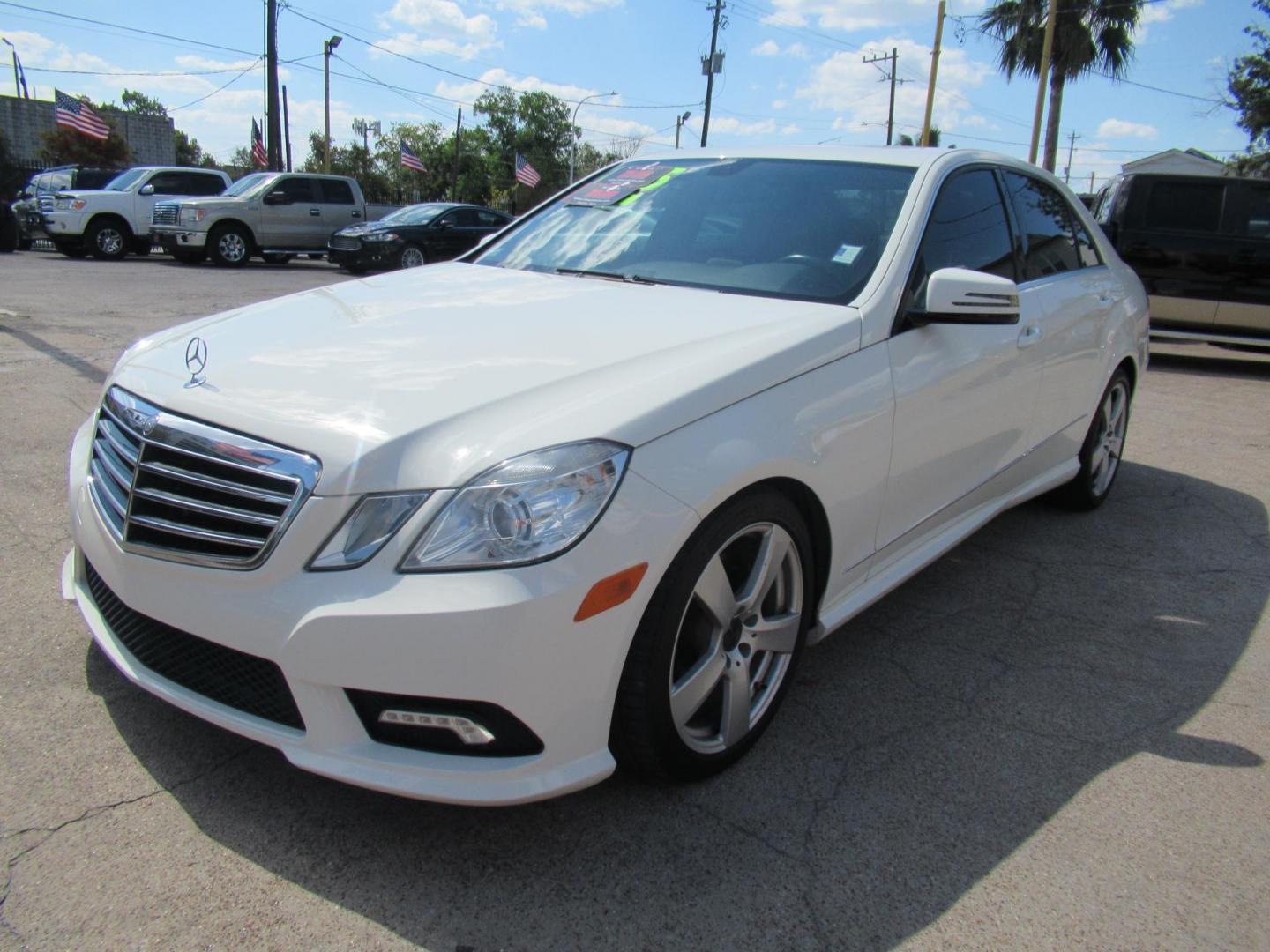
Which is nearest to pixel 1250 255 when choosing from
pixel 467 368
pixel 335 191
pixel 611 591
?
pixel 467 368

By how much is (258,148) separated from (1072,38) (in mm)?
28769

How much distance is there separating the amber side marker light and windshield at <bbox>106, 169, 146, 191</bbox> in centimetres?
2073

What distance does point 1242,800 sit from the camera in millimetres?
2541

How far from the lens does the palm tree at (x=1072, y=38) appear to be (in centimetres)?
2516

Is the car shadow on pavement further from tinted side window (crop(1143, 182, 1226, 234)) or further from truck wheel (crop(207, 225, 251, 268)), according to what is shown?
truck wheel (crop(207, 225, 251, 268))

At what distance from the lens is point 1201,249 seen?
32.6ft

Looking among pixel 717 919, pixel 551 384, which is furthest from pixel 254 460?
pixel 717 919

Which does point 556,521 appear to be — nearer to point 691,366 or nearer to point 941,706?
point 691,366

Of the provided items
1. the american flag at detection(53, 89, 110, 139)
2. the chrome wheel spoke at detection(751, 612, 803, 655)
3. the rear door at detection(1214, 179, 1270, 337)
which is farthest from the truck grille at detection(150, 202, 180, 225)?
the chrome wheel spoke at detection(751, 612, 803, 655)

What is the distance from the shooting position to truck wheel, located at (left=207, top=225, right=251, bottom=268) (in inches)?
734

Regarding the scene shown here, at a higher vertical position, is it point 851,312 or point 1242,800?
point 851,312

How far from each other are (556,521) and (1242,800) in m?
1.97

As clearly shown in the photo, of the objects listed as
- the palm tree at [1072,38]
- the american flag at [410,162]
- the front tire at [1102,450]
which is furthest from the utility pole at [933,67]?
the front tire at [1102,450]

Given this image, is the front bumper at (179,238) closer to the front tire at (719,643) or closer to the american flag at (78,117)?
the american flag at (78,117)
